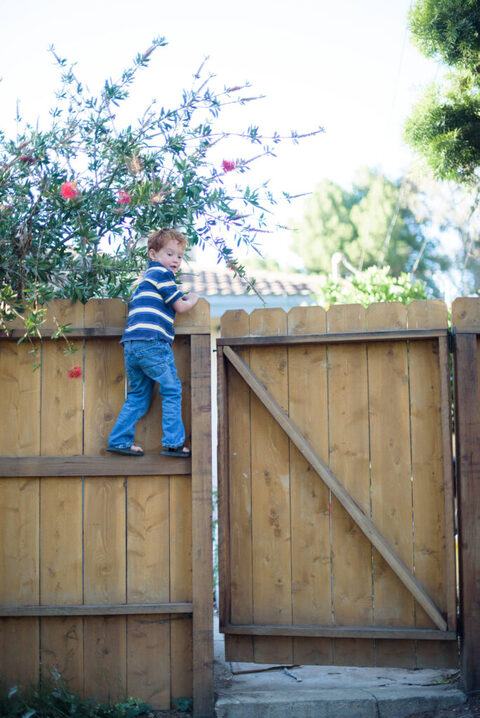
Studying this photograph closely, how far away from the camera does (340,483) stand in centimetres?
369

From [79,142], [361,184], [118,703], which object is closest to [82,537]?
[118,703]

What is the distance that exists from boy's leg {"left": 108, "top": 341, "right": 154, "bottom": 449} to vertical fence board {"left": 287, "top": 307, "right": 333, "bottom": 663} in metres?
0.85

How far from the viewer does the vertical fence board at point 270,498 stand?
3.71 meters

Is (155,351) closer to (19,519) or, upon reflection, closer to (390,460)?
(19,519)

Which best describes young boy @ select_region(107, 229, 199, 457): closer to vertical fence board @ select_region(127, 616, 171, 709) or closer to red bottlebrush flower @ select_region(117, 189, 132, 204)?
red bottlebrush flower @ select_region(117, 189, 132, 204)

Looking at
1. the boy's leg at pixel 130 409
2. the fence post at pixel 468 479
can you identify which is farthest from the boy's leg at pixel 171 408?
the fence post at pixel 468 479

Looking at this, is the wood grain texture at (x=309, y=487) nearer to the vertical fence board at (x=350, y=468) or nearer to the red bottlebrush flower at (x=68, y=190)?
the vertical fence board at (x=350, y=468)

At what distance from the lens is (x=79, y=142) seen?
3.95 metres

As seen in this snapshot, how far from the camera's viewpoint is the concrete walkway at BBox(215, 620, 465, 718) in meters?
3.41

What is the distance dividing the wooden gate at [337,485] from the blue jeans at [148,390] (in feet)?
1.18

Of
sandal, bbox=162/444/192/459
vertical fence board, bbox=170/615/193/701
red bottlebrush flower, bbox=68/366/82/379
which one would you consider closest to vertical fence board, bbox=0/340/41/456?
red bottlebrush flower, bbox=68/366/82/379

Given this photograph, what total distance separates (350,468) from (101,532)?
4.70 ft

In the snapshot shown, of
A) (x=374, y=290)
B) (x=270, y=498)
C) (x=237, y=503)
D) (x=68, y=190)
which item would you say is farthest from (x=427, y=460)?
(x=374, y=290)

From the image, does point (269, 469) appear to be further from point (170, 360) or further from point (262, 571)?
point (170, 360)
